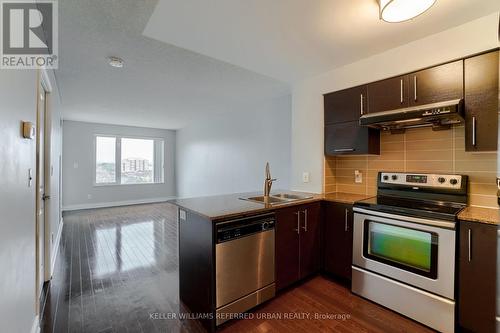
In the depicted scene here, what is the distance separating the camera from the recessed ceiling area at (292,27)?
1687 mm

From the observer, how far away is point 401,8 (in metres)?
1.55

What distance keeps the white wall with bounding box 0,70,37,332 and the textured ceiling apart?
668 mm

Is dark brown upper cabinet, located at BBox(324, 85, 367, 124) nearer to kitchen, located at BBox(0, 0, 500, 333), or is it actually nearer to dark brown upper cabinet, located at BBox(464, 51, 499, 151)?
kitchen, located at BBox(0, 0, 500, 333)

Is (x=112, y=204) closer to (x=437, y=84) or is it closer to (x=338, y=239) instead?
(x=338, y=239)

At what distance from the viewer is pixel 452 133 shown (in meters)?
2.18

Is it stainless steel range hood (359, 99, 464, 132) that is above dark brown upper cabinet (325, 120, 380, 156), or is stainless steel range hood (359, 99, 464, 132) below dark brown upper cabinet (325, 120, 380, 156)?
above

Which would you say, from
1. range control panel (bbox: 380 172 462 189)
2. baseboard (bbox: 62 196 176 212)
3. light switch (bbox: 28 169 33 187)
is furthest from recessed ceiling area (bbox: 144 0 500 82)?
baseboard (bbox: 62 196 176 212)

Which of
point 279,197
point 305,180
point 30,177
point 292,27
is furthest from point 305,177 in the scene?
point 30,177

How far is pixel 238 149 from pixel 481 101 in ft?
12.8

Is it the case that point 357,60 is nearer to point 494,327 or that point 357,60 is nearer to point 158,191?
point 494,327

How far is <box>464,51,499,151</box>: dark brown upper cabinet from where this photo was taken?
177cm

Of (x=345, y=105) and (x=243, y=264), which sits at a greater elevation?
(x=345, y=105)

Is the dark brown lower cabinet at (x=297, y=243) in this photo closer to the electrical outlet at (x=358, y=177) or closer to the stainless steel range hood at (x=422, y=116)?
the electrical outlet at (x=358, y=177)

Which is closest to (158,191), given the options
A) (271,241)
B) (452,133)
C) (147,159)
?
(147,159)
